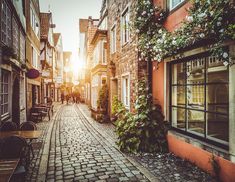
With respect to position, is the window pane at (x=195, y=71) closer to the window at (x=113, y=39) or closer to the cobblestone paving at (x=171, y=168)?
the cobblestone paving at (x=171, y=168)

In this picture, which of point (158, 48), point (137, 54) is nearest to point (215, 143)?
point (158, 48)

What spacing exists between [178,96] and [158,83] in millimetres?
976

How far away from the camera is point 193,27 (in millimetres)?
4996

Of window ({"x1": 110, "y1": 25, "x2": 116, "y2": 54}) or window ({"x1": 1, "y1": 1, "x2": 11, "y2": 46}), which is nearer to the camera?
window ({"x1": 1, "y1": 1, "x2": 11, "y2": 46})

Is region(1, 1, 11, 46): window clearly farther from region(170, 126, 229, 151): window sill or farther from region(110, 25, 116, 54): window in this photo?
region(170, 126, 229, 151): window sill

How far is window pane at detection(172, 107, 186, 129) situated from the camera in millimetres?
6608

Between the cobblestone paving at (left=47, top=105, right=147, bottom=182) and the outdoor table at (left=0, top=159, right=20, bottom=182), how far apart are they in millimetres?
1260

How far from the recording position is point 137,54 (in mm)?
8656

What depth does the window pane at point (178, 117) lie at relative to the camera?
6.61 meters

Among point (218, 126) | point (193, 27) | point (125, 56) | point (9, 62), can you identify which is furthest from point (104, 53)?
point (193, 27)

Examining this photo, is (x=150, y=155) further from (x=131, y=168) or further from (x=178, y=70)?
(x=178, y=70)

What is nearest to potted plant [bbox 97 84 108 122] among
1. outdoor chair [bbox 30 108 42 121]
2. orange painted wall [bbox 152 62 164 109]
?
outdoor chair [bbox 30 108 42 121]

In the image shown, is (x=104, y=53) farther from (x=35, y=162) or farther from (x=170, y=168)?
(x=170, y=168)

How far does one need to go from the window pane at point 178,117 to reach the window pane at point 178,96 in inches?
6.8
